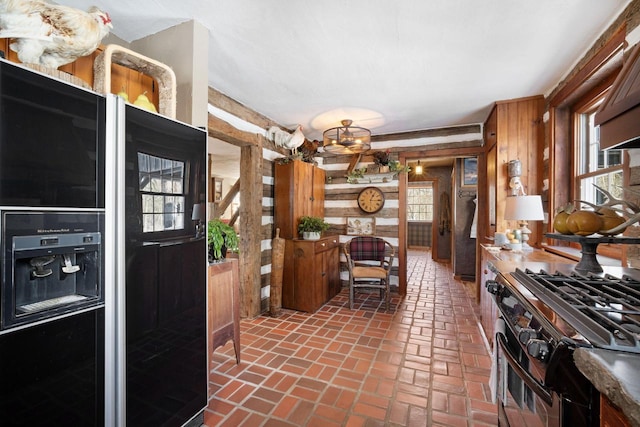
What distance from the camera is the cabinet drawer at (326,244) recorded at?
11.9 ft

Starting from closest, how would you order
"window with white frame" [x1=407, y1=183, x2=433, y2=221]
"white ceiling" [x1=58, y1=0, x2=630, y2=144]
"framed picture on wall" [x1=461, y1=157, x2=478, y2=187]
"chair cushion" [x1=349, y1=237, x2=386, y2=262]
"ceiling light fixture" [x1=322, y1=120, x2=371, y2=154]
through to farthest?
"white ceiling" [x1=58, y1=0, x2=630, y2=144], "ceiling light fixture" [x1=322, y1=120, x2=371, y2=154], "chair cushion" [x1=349, y1=237, x2=386, y2=262], "framed picture on wall" [x1=461, y1=157, x2=478, y2=187], "window with white frame" [x1=407, y1=183, x2=433, y2=221]

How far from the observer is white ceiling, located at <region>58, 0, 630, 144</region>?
1.70m

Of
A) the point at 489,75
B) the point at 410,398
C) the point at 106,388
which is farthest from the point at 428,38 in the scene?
the point at 106,388

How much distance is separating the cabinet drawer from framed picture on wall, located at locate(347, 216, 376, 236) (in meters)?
0.32

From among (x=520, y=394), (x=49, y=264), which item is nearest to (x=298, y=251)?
(x=49, y=264)

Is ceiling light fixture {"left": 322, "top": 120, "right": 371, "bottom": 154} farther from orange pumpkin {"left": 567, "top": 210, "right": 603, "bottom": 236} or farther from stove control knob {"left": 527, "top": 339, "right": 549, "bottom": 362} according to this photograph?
stove control knob {"left": 527, "top": 339, "right": 549, "bottom": 362}

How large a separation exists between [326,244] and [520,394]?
9.53 feet

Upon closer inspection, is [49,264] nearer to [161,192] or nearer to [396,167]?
[161,192]

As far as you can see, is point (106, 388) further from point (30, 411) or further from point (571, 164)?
point (571, 164)

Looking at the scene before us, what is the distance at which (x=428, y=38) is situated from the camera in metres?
1.99

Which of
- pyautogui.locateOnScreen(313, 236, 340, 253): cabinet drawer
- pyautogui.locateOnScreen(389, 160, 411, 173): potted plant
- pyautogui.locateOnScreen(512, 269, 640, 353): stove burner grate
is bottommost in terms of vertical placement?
pyautogui.locateOnScreen(313, 236, 340, 253): cabinet drawer

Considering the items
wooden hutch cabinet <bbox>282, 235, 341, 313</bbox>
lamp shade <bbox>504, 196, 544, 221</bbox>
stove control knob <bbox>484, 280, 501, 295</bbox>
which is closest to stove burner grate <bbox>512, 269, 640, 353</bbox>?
stove control knob <bbox>484, 280, 501, 295</bbox>

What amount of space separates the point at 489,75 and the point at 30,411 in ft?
11.7

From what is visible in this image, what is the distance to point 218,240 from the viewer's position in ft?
6.72
